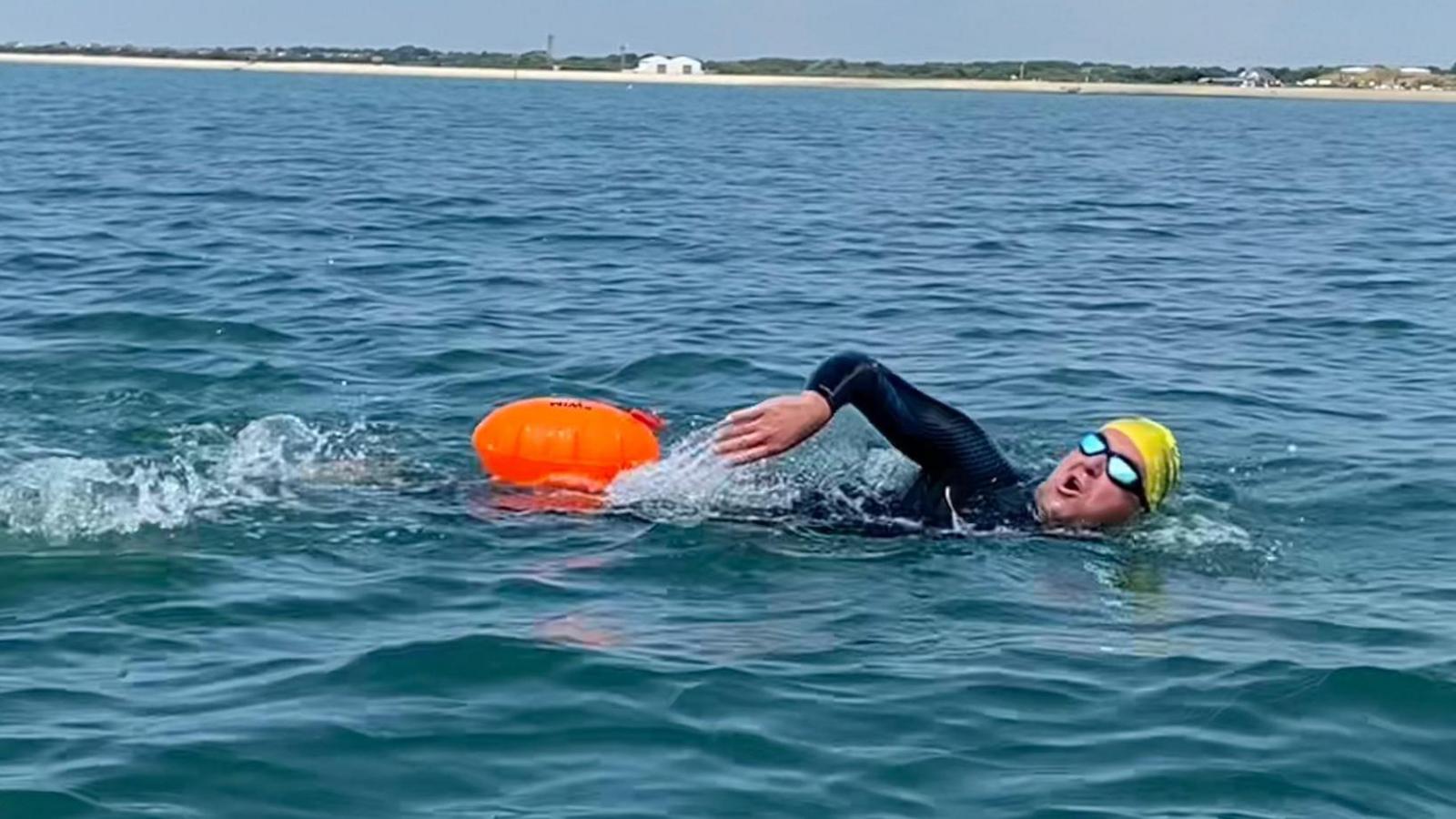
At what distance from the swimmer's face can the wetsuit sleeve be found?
0.92 feet

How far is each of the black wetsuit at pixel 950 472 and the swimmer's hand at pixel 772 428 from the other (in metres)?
0.75

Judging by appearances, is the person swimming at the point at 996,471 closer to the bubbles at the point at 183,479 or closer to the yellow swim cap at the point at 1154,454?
the yellow swim cap at the point at 1154,454

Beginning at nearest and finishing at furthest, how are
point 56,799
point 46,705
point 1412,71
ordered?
point 56,799
point 46,705
point 1412,71

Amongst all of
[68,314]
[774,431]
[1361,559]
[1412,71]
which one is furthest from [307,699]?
[1412,71]

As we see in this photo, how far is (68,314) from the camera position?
16.0 metres

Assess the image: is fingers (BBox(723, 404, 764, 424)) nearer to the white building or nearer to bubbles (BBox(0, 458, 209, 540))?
bubbles (BBox(0, 458, 209, 540))

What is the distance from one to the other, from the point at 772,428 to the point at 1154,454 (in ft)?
6.64

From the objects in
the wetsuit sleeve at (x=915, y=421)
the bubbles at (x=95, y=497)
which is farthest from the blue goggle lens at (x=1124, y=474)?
the bubbles at (x=95, y=497)

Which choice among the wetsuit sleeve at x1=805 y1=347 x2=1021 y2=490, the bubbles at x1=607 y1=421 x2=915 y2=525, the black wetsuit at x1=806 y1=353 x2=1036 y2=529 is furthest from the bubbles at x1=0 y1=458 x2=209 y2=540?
the black wetsuit at x1=806 y1=353 x2=1036 y2=529

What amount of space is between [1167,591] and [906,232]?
16.9 m

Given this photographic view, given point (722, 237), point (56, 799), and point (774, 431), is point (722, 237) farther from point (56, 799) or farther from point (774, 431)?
point (56, 799)

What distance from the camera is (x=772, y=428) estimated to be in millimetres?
8516

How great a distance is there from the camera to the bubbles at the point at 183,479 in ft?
30.3

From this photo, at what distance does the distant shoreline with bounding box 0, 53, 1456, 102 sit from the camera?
511 feet
